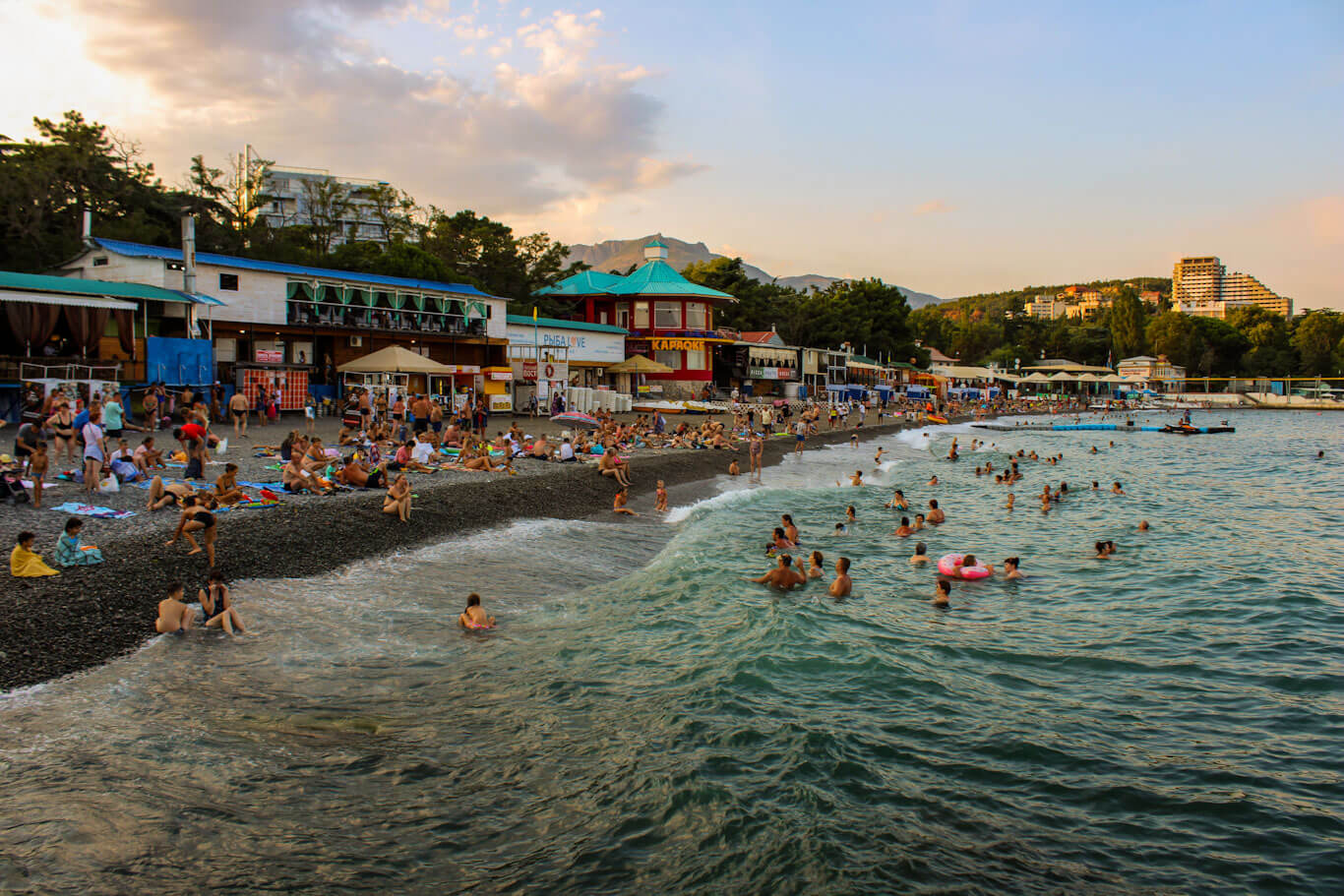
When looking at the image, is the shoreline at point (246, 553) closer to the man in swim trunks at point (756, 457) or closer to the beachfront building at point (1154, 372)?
the man in swim trunks at point (756, 457)

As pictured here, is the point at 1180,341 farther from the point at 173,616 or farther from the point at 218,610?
the point at 173,616

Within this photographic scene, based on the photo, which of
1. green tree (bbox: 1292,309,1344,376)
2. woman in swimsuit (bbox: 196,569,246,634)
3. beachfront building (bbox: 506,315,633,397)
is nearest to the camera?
woman in swimsuit (bbox: 196,569,246,634)

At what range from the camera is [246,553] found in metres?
12.3

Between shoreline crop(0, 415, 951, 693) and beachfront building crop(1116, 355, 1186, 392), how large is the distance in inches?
4035

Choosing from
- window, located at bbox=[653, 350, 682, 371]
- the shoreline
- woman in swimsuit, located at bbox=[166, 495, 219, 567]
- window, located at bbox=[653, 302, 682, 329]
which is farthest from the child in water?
window, located at bbox=[653, 302, 682, 329]

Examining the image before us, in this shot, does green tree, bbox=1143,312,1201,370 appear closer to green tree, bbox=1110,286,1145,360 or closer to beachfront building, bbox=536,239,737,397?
green tree, bbox=1110,286,1145,360

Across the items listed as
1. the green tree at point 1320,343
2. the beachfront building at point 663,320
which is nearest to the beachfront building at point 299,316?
the beachfront building at point 663,320

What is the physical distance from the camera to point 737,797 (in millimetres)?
6977

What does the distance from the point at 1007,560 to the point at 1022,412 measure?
229 feet

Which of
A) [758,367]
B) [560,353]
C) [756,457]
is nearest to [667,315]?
[758,367]

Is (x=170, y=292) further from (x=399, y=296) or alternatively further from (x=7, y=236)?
(x=7, y=236)

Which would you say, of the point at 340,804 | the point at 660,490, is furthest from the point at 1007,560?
the point at 340,804

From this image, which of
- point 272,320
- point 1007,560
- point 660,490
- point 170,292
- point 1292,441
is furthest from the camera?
point 1292,441

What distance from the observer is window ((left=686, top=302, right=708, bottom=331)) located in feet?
177
